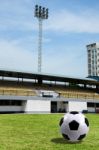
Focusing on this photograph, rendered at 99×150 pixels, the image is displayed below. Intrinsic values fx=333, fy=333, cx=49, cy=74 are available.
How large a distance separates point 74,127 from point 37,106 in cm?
4996

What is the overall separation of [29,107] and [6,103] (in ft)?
15.5

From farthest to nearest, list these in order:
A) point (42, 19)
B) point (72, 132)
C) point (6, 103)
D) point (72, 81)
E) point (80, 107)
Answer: point (42, 19)
point (72, 81)
point (80, 107)
point (6, 103)
point (72, 132)

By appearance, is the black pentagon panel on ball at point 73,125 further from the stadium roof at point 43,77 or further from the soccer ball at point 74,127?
the stadium roof at point 43,77

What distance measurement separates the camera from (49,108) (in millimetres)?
66188

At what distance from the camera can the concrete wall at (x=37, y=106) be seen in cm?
6312

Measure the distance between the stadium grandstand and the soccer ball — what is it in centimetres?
4401

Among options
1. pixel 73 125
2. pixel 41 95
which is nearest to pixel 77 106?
pixel 41 95

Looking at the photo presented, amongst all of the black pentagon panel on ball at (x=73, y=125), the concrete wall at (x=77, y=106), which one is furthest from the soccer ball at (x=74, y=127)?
the concrete wall at (x=77, y=106)

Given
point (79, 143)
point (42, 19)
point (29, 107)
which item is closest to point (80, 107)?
point (29, 107)

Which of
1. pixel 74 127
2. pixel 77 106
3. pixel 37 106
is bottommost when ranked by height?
pixel 77 106

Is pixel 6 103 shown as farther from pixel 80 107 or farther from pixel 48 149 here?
pixel 48 149

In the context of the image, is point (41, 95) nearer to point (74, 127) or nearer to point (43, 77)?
point (43, 77)

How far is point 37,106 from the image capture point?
2532 inches

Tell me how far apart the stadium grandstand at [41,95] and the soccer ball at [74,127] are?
44.0 meters
